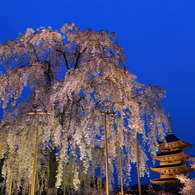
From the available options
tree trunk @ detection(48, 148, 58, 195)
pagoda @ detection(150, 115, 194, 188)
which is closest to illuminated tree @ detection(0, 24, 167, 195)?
tree trunk @ detection(48, 148, 58, 195)

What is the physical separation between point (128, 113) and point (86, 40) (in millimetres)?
3233

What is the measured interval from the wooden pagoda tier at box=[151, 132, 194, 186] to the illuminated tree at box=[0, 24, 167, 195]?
16.4m

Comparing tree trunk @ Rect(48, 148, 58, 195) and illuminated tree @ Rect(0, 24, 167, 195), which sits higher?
illuminated tree @ Rect(0, 24, 167, 195)

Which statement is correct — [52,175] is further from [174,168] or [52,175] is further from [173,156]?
[173,156]

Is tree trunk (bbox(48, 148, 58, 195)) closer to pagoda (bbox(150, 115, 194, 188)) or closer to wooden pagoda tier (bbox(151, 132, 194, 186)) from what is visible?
pagoda (bbox(150, 115, 194, 188))

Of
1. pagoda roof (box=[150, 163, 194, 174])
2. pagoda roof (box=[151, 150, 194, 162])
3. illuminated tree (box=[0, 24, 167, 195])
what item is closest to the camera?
illuminated tree (box=[0, 24, 167, 195])

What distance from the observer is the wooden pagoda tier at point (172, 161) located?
84.0 feet

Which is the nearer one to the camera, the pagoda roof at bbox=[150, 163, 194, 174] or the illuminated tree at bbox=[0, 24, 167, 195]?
the illuminated tree at bbox=[0, 24, 167, 195]

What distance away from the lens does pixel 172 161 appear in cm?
2664

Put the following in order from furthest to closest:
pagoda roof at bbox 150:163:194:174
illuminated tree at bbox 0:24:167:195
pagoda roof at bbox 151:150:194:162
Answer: pagoda roof at bbox 151:150:194:162
pagoda roof at bbox 150:163:194:174
illuminated tree at bbox 0:24:167:195

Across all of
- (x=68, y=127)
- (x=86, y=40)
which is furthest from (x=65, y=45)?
(x=68, y=127)

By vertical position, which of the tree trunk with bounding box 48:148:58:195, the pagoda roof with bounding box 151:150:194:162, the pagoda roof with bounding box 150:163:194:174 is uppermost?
the pagoda roof with bounding box 151:150:194:162

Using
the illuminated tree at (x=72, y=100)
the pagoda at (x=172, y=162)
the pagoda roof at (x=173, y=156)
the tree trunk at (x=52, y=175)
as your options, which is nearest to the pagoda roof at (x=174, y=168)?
the pagoda at (x=172, y=162)

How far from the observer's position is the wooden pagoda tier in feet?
84.0
